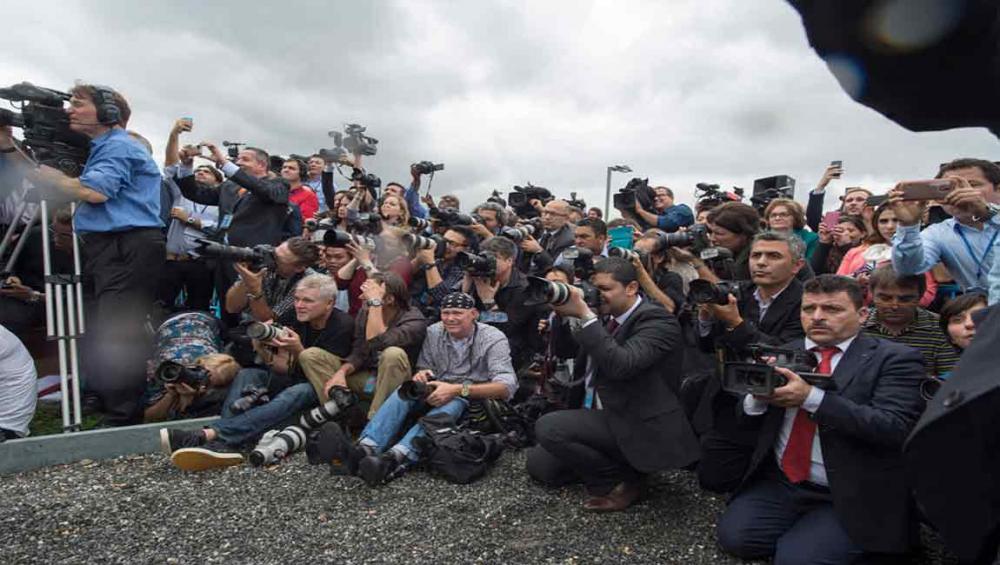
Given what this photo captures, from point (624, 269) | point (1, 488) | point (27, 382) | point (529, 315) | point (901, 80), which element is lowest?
point (1, 488)

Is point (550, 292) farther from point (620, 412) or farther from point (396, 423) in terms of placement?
point (396, 423)

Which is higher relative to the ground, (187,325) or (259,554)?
(187,325)

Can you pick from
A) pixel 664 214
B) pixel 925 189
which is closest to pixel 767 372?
pixel 925 189

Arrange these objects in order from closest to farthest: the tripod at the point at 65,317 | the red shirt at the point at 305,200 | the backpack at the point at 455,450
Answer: the backpack at the point at 455,450 → the tripod at the point at 65,317 → the red shirt at the point at 305,200

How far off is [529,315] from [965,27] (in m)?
4.28

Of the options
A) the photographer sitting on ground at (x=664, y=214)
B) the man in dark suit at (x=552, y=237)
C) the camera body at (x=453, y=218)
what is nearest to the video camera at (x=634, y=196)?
the photographer sitting on ground at (x=664, y=214)

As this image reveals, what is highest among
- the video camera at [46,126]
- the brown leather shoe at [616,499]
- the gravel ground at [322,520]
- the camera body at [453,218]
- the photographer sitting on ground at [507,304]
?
the video camera at [46,126]

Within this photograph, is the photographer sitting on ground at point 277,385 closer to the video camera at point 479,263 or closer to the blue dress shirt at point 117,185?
the video camera at point 479,263

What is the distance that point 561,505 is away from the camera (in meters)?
3.56

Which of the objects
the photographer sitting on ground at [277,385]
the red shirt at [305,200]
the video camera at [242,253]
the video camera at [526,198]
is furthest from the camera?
the video camera at [526,198]

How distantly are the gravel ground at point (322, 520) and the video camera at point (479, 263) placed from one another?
1.43 m

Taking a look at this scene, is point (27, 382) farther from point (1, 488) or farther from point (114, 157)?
point (114, 157)

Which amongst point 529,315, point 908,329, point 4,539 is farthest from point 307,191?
point 908,329

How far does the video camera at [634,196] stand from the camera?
7.32 m
